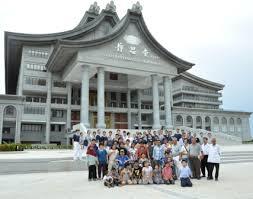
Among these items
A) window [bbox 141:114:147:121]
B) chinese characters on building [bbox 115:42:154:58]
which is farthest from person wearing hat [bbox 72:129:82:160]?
window [bbox 141:114:147:121]

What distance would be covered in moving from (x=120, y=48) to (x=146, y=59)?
3.75m

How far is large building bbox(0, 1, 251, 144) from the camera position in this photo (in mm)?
32562

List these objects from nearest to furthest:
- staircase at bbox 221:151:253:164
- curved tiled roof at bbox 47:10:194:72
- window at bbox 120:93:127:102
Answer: staircase at bbox 221:151:253:164 → curved tiled roof at bbox 47:10:194:72 → window at bbox 120:93:127:102

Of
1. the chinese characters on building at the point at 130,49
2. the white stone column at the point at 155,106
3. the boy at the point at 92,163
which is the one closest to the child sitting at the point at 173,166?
the boy at the point at 92,163

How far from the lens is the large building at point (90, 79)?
32.6 metres

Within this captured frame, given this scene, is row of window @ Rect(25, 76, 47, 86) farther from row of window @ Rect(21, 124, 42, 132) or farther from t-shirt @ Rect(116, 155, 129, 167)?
t-shirt @ Rect(116, 155, 129, 167)

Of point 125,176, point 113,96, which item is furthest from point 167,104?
point 125,176

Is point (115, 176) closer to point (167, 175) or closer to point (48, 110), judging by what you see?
point (167, 175)

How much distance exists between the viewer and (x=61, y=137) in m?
39.6

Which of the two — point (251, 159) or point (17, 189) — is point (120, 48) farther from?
point (17, 189)

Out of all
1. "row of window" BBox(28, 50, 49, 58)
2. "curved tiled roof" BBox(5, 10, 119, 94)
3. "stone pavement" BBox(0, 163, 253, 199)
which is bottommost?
"stone pavement" BBox(0, 163, 253, 199)

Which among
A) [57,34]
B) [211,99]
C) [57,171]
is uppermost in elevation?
[57,34]

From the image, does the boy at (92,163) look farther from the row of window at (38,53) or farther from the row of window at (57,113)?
the row of window at (38,53)

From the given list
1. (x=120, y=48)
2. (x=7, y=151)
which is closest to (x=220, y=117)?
(x=120, y=48)
